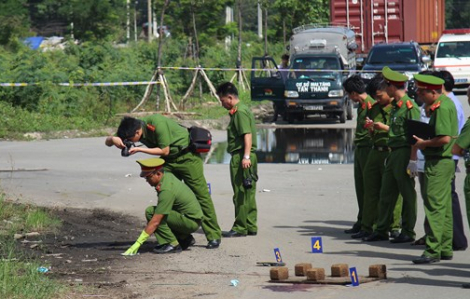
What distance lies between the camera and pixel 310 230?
12.1 metres

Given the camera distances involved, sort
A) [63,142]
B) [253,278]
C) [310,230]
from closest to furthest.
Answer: [253,278] < [310,230] < [63,142]

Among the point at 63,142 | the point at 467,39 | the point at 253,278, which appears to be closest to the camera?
the point at 253,278

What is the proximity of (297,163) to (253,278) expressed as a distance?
382 inches

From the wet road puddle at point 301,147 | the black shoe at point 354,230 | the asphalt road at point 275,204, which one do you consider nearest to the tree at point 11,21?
the wet road puddle at point 301,147

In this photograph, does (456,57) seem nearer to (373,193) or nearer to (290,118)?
(290,118)

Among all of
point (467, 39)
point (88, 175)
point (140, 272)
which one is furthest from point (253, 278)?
point (467, 39)

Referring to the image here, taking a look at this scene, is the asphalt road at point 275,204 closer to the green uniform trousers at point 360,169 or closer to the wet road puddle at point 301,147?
the green uniform trousers at point 360,169

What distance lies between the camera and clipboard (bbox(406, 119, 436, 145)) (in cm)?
975

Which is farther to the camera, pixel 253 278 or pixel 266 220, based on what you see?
pixel 266 220

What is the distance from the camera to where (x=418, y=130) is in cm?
988

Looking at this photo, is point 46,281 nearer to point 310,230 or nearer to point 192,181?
point 192,181

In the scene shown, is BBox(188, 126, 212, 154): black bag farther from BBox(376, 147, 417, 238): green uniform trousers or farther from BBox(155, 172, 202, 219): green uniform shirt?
BBox(376, 147, 417, 238): green uniform trousers

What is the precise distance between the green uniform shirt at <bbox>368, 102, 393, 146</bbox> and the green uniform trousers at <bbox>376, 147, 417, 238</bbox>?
0.42 metres

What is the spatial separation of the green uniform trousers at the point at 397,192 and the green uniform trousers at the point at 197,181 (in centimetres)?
187
